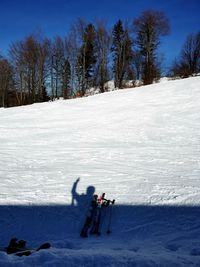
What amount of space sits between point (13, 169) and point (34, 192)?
95.0 inches

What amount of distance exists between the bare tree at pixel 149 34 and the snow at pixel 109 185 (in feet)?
58.0

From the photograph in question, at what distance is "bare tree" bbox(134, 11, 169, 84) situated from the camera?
113 feet

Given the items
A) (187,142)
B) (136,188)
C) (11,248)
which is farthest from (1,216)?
(187,142)

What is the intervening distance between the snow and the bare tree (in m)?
17.7

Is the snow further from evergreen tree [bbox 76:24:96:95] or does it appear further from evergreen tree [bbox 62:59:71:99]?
evergreen tree [bbox 62:59:71:99]

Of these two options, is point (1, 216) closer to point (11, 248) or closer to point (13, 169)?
point (11, 248)

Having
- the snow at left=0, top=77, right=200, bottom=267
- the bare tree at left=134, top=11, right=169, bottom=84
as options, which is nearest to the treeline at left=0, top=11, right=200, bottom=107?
the bare tree at left=134, top=11, right=169, bottom=84

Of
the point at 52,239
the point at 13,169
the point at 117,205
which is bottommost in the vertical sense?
the point at 52,239

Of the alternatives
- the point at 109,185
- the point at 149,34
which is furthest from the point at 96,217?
the point at 149,34

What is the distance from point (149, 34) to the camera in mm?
35500

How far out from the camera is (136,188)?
8.03m

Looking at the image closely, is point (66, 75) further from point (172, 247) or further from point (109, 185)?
point (172, 247)

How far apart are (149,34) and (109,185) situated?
107 feet

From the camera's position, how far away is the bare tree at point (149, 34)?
3459 centimetres
